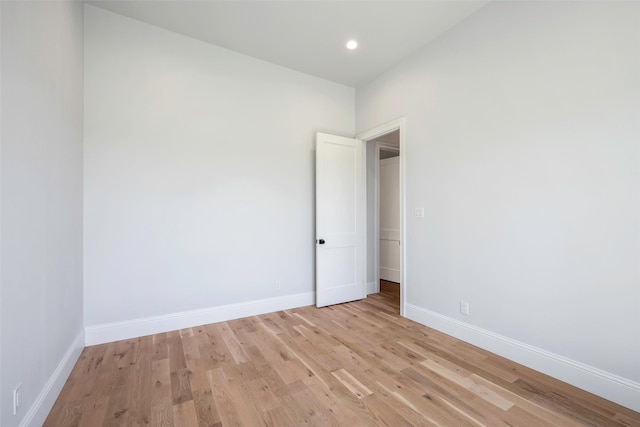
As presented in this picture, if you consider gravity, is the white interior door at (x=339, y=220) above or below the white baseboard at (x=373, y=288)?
above

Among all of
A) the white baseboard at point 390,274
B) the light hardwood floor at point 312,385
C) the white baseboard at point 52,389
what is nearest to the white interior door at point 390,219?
the white baseboard at point 390,274

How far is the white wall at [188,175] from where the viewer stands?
8.69ft

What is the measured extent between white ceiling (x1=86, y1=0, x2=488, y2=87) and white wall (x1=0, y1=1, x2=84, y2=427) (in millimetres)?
913

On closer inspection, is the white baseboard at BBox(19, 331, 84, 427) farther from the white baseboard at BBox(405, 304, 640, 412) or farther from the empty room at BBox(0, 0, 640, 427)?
the white baseboard at BBox(405, 304, 640, 412)

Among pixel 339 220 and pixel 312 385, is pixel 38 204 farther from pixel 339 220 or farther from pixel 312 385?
pixel 339 220

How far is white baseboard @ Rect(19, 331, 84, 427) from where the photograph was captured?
4.84ft

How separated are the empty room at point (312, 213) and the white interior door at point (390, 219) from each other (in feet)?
4.10

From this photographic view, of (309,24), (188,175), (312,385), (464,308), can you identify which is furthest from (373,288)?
(309,24)

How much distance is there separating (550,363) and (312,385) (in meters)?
1.87

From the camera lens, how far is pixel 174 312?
295 cm

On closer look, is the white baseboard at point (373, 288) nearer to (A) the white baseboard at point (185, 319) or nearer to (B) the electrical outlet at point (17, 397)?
(A) the white baseboard at point (185, 319)

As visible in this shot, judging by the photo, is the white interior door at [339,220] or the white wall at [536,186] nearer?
the white wall at [536,186]

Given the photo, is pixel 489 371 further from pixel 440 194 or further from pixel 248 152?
pixel 248 152

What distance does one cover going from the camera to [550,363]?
209 centimetres
